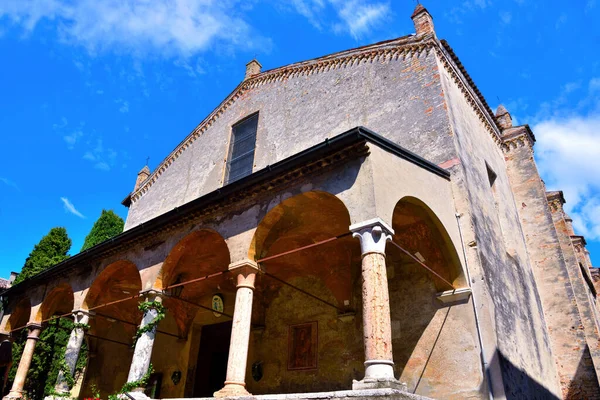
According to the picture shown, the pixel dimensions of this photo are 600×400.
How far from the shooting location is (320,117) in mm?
12492

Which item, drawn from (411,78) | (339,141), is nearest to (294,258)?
(339,141)

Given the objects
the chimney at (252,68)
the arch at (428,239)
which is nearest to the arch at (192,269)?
the arch at (428,239)

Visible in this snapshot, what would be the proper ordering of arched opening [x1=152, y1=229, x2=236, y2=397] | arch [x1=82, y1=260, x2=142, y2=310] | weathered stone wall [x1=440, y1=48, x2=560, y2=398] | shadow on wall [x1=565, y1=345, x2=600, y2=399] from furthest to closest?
arched opening [x1=152, y1=229, x2=236, y2=397]
arch [x1=82, y1=260, x2=142, y2=310]
shadow on wall [x1=565, y1=345, x2=600, y2=399]
weathered stone wall [x1=440, y1=48, x2=560, y2=398]

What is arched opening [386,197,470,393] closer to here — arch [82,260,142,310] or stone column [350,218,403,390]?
stone column [350,218,403,390]

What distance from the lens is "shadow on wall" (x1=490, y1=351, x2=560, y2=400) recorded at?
7.42 m

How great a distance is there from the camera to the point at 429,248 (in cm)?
859

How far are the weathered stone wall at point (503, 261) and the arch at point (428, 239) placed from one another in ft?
1.39

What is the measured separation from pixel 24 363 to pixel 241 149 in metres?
8.80

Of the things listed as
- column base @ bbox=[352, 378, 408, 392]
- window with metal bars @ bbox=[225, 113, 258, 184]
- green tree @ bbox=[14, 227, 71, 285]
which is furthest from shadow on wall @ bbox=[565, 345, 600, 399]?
green tree @ bbox=[14, 227, 71, 285]

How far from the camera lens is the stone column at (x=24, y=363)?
11875mm

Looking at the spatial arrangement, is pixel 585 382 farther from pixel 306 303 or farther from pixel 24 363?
pixel 24 363

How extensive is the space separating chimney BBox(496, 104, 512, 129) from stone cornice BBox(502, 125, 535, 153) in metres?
0.39

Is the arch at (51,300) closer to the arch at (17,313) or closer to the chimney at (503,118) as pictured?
the arch at (17,313)

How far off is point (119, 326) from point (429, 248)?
11577mm
